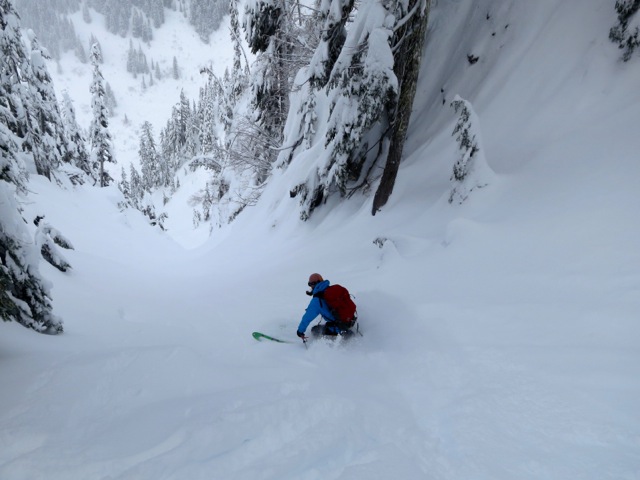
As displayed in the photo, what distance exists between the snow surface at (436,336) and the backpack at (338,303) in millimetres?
443

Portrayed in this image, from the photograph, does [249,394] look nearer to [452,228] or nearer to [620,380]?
[620,380]

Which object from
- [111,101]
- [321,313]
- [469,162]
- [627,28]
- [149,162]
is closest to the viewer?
[321,313]

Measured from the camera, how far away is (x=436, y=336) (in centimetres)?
422

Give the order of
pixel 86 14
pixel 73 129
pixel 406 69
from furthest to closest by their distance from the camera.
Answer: pixel 86 14 → pixel 73 129 → pixel 406 69

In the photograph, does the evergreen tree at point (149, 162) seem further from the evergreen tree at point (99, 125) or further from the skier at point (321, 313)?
the skier at point (321, 313)

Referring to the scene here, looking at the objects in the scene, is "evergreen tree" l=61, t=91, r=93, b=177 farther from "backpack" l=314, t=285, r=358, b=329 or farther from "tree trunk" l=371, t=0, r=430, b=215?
"backpack" l=314, t=285, r=358, b=329

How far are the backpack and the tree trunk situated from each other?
417cm

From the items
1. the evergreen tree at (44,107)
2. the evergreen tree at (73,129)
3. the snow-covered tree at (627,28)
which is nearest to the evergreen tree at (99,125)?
the evergreen tree at (73,129)

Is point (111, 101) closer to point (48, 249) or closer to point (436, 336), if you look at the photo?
point (48, 249)

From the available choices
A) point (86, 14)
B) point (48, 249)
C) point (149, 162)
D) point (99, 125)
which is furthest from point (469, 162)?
point (86, 14)

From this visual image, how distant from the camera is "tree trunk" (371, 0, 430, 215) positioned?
6.92 meters

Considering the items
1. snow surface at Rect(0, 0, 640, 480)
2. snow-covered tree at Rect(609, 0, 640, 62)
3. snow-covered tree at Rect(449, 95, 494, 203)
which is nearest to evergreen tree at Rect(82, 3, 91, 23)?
snow surface at Rect(0, 0, 640, 480)

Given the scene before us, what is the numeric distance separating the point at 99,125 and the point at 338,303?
131 feet

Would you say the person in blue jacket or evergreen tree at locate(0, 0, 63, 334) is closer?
evergreen tree at locate(0, 0, 63, 334)
